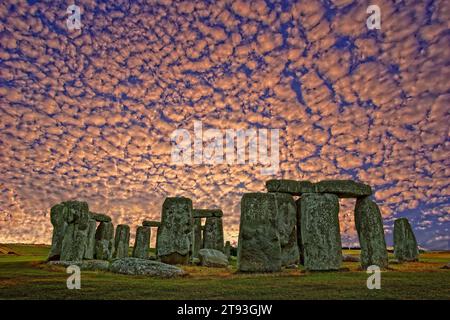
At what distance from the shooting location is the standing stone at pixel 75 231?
18.2 m

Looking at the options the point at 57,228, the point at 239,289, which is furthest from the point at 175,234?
the point at 239,289

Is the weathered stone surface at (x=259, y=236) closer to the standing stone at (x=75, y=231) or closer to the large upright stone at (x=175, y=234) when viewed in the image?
the large upright stone at (x=175, y=234)

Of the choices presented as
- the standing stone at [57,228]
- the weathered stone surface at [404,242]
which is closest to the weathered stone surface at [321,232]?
the weathered stone surface at [404,242]

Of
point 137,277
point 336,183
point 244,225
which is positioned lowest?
point 137,277

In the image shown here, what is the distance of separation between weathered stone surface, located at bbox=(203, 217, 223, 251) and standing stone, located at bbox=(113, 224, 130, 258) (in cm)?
578

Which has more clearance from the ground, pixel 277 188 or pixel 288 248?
pixel 277 188

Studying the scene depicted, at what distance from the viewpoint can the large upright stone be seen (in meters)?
17.3

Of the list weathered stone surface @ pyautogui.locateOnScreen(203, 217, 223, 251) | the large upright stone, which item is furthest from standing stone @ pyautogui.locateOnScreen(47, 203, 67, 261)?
weathered stone surface @ pyautogui.locateOnScreen(203, 217, 223, 251)
